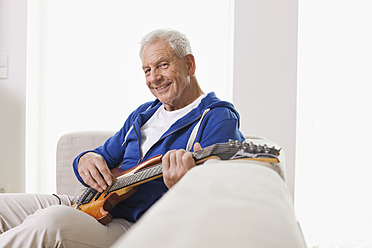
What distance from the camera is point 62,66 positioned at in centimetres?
333

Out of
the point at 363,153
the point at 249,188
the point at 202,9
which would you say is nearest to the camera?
the point at 249,188

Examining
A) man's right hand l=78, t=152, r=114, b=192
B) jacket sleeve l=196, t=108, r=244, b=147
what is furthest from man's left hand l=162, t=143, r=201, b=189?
man's right hand l=78, t=152, r=114, b=192

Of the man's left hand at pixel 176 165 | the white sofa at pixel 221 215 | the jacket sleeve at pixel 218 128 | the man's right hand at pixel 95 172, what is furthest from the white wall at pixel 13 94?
the white sofa at pixel 221 215

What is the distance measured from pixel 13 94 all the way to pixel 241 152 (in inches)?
94.1

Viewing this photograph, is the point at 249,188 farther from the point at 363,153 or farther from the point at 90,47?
the point at 90,47

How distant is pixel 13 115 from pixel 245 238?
9.56 feet

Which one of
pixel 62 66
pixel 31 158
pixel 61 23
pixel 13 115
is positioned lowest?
pixel 31 158

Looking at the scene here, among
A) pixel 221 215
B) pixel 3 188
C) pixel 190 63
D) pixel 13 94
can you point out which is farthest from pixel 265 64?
pixel 221 215

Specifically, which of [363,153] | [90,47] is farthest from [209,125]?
[90,47]

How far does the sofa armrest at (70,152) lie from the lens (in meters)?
1.98

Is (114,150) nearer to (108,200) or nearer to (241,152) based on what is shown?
(108,200)

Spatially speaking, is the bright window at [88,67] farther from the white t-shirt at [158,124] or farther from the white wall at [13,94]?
the white t-shirt at [158,124]

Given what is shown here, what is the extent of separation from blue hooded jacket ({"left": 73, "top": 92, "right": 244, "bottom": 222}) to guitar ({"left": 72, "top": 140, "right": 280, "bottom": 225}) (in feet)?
0.19

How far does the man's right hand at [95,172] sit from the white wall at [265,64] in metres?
1.35
